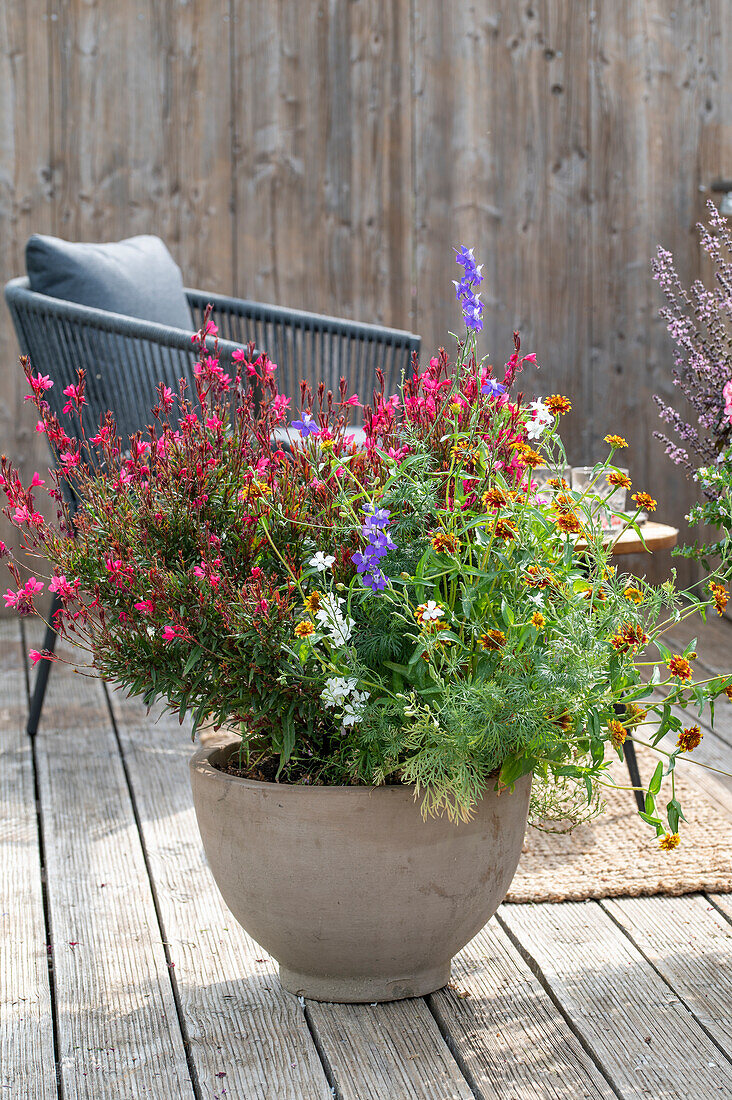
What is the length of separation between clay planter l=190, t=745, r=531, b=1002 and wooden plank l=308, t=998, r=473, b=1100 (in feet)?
0.07

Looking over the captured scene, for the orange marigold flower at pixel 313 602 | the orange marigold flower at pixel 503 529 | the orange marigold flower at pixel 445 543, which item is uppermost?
the orange marigold flower at pixel 503 529

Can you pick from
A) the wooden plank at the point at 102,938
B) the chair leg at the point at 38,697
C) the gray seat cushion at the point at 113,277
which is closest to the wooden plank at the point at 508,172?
the gray seat cushion at the point at 113,277

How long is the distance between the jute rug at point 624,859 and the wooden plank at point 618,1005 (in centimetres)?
5

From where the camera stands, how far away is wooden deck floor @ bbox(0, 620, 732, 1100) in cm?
120

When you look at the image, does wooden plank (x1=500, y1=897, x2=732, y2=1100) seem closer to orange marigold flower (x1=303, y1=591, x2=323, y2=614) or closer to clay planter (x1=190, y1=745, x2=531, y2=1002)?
clay planter (x1=190, y1=745, x2=531, y2=1002)

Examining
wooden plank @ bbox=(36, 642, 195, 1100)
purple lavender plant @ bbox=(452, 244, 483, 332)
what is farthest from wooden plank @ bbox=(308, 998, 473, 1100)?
purple lavender plant @ bbox=(452, 244, 483, 332)

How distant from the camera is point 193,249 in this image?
3242mm

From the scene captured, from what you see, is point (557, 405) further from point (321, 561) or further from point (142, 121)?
point (142, 121)

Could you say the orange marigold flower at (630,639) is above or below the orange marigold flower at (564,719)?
above

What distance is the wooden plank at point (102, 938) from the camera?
122 centimetres

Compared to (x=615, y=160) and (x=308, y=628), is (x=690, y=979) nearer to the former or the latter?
(x=308, y=628)

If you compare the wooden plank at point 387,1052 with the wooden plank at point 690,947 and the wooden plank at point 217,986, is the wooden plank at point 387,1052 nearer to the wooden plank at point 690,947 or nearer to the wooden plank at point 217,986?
the wooden plank at point 217,986

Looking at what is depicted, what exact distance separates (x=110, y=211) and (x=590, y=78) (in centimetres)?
142

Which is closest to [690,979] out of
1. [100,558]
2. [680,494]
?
[100,558]
